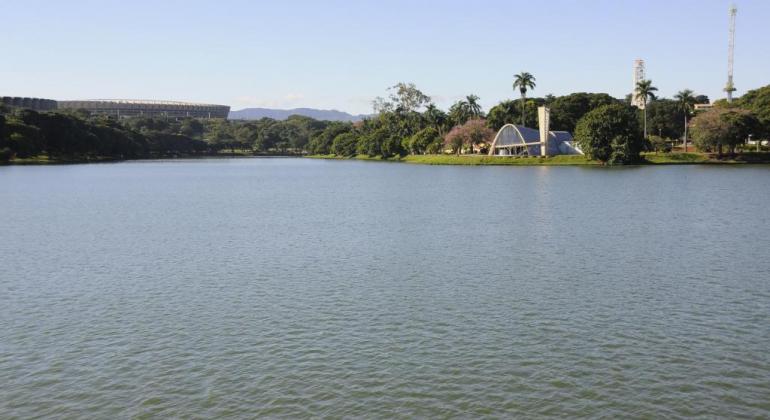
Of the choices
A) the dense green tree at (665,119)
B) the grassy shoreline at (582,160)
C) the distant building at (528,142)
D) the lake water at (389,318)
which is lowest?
the lake water at (389,318)

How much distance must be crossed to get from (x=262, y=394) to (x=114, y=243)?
1149 inches

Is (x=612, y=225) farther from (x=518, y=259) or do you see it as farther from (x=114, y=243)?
(x=114, y=243)

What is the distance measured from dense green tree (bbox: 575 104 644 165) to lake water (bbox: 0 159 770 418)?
80.2m

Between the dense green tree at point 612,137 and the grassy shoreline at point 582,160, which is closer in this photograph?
the dense green tree at point 612,137

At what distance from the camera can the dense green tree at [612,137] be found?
129625mm

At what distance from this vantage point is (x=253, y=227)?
5022 cm

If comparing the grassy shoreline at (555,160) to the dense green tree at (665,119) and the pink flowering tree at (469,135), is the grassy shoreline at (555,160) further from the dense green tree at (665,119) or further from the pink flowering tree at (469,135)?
the dense green tree at (665,119)

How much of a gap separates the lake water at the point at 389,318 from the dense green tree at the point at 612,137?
80234mm

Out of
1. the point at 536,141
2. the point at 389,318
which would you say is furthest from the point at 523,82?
the point at 389,318

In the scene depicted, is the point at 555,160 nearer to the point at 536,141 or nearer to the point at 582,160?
the point at 582,160

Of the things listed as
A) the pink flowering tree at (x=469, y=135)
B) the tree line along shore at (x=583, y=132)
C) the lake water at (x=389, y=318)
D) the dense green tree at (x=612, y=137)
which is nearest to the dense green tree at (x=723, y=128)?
the tree line along shore at (x=583, y=132)

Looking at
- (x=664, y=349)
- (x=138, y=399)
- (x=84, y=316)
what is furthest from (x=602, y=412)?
(x=84, y=316)

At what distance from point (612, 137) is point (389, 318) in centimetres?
11707

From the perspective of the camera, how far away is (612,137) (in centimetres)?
13088
